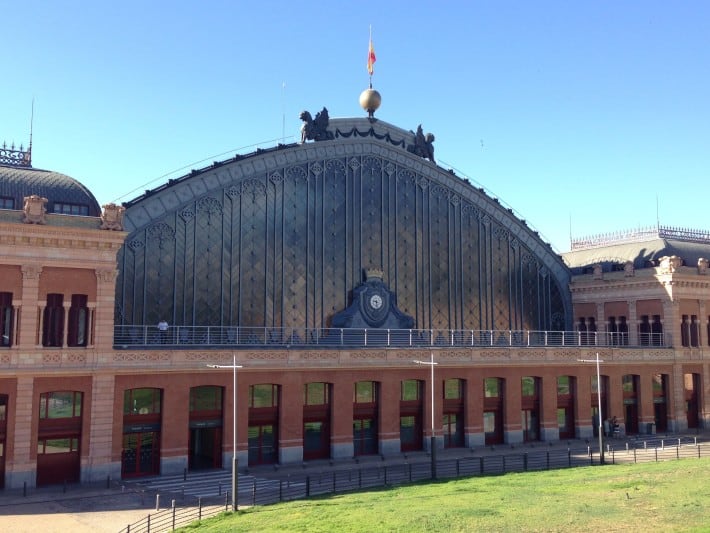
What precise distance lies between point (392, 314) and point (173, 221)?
21.3 m

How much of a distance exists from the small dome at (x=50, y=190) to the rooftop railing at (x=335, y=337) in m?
8.87

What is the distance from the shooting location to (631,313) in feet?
242

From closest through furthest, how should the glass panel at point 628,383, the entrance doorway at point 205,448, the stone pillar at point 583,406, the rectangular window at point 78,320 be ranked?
the rectangular window at point 78,320 < the entrance doorway at point 205,448 < the stone pillar at point 583,406 < the glass panel at point 628,383

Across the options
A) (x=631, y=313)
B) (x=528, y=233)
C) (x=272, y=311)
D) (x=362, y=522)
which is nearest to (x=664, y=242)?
(x=631, y=313)

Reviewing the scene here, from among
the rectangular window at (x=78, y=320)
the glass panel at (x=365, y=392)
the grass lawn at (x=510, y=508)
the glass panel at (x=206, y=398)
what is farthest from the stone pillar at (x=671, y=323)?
the rectangular window at (x=78, y=320)

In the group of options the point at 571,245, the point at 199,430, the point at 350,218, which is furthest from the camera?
the point at 571,245

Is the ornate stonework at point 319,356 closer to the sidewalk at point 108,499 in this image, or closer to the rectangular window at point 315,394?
the rectangular window at point 315,394

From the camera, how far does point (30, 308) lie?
1686 inches

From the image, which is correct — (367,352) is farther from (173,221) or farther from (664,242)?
(664,242)

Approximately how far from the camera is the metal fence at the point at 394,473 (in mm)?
35312

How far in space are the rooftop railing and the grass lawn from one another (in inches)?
692

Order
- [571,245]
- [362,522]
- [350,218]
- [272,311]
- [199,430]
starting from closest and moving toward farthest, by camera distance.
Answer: [362,522] < [199,430] < [272,311] < [350,218] < [571,245]

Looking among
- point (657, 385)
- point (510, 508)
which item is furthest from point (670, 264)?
point (510, 508)

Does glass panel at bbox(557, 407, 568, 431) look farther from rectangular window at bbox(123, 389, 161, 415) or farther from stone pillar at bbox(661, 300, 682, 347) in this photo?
rectangular window at bbox(123, 389, 161, 415)
